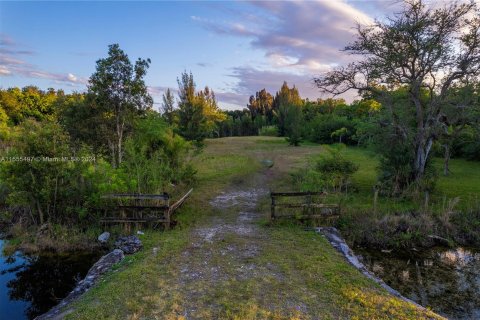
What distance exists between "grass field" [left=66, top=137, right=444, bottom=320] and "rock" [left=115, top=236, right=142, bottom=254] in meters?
0.27

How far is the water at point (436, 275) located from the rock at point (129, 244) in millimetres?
6595

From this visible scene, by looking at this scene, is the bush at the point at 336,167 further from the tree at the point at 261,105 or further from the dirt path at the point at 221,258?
the tree at the point at 261,105

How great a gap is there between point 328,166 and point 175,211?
743 cm

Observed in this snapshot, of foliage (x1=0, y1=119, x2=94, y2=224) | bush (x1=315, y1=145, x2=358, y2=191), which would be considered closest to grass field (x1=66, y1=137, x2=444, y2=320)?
foliage (x1=0, y1=119, x2=94, y2=224)

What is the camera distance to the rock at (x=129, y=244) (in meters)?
8.55

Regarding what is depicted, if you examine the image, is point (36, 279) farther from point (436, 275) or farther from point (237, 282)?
point (436, 275)

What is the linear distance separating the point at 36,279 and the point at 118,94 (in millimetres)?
9023

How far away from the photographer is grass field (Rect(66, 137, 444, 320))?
554 centimetres

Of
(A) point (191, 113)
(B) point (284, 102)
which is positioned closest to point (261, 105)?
(B) point (284, 102)

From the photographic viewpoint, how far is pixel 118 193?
1057cm

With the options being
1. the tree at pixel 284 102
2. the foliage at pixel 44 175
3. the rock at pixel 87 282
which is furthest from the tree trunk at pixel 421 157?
the tree at pixel 284 102

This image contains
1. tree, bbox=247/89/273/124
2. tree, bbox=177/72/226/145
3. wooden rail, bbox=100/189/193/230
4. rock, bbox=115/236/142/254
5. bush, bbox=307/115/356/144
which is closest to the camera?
rock, bbox=115/236/142/254

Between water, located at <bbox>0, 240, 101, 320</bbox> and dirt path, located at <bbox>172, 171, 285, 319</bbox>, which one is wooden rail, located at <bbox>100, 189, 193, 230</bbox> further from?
water, located at <bbox>0, 240, 101, 320</bbox>

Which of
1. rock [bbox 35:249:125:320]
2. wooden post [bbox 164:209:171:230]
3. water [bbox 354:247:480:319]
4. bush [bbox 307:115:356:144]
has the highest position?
bush [bbox 307:115:356:144]
